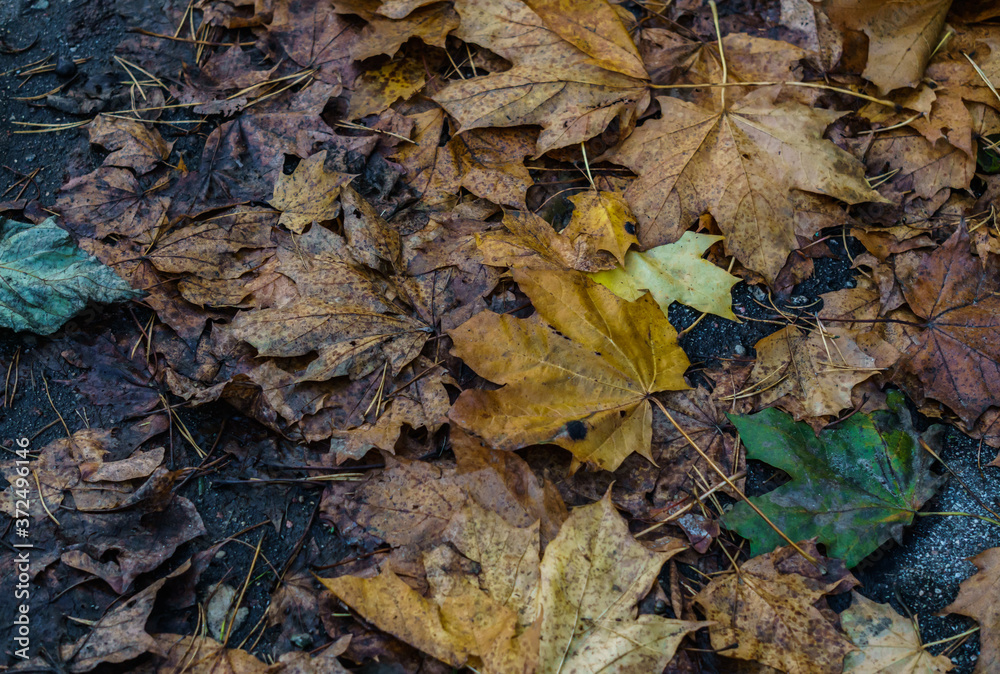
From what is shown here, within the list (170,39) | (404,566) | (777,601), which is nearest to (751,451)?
(777,601)

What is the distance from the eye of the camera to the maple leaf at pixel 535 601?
1425 mm

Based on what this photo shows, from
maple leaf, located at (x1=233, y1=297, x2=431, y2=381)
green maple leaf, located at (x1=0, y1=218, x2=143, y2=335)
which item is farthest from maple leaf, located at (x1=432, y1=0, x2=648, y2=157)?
green maple leaf, located at (x1=0, y1=218, x2=143, y2=335)

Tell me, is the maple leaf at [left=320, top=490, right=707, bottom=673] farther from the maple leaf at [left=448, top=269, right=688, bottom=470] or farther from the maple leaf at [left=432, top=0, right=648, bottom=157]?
the maple leaf at [left=432, top=0, right=648, bottom=157]

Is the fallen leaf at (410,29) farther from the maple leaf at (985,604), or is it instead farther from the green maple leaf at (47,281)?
the maple leaf at (985,604)

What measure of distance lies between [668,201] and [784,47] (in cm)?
74

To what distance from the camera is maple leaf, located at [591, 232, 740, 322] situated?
1.96 m

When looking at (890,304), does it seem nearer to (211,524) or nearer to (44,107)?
(211,524)

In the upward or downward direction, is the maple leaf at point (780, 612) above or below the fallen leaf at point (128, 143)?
below

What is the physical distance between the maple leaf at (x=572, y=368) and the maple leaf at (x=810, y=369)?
0.29 meters

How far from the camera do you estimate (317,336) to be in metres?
1.84

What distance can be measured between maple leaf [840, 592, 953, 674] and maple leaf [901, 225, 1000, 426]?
63cm

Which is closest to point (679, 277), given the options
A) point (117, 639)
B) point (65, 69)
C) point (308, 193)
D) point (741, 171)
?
point (741, 171)

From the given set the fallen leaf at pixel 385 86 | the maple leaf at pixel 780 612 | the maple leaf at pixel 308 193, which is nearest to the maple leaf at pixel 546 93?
the fallen leaf at pixel 385 86

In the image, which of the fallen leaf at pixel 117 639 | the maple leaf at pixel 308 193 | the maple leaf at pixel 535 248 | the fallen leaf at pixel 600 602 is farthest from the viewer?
the maple leaf at pixel 308 193
